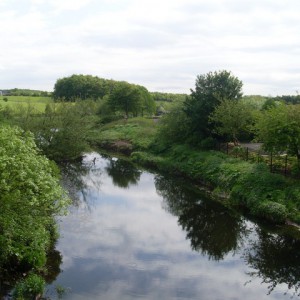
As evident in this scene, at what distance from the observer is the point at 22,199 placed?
16062mm

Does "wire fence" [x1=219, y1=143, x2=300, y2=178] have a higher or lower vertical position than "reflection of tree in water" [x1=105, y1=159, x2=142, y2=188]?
higher

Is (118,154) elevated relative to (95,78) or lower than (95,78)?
lower

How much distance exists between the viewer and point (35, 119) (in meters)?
49.3

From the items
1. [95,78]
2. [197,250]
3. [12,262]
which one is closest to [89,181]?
[197,250]

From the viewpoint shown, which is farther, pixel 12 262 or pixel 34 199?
pixel 12 262

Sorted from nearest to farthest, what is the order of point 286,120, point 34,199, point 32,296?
point 34,199 < point 32,296 < point 286,120

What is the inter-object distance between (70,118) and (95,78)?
315 feet

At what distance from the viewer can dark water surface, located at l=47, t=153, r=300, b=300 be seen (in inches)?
747

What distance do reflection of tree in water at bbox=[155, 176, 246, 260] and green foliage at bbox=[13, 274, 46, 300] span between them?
33.8 ft

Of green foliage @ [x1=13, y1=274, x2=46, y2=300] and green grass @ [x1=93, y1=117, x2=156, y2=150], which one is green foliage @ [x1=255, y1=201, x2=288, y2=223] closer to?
green foliage @ [x1=13, y1=274, x2=46, y2=300]

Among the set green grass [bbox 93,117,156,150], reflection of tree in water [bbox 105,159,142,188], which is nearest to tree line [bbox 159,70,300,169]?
reflection of tree in water [bbox 105,159,142,188]

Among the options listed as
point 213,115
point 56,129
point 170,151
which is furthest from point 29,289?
point 170,151

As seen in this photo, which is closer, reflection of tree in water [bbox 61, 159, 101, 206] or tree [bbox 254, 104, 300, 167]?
Answer: tree [bbox 254, 104, 300, 167]

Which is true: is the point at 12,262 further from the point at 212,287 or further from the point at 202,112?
the point at 202,112
